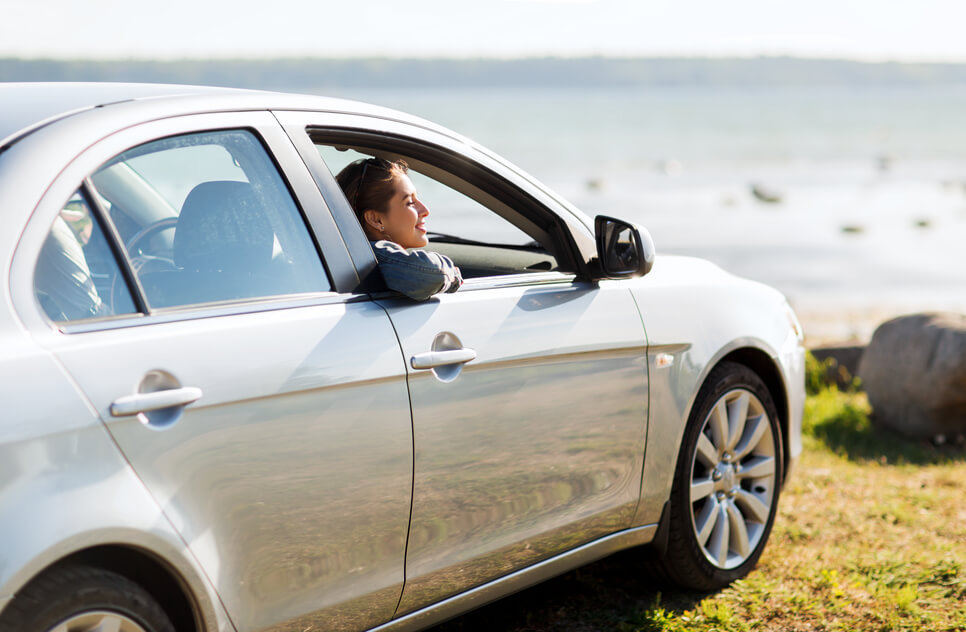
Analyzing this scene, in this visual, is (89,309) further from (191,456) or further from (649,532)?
(649,532)

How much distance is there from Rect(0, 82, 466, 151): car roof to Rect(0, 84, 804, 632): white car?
0.04 feet

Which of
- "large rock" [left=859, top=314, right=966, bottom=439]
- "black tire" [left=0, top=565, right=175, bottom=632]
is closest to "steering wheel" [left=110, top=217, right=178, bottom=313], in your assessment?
"black tire" [left=0, top=565, right=175, bottom=632]

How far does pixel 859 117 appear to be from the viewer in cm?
8975

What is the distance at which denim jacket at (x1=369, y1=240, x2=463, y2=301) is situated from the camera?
2.58m

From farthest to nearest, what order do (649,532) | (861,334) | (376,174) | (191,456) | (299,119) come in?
1. (861,334)
2. (649,532)
3. (376,174)
4. (299,119)
5. (191,456)

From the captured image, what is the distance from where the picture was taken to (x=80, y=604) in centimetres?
192

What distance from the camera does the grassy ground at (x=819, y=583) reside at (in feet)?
11.9

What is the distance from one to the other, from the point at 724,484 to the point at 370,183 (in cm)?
173

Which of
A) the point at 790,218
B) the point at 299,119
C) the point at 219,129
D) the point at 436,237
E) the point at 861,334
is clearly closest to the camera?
the point at 219,129

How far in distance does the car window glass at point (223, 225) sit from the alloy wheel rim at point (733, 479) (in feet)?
5.74

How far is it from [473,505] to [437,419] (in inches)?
12.2

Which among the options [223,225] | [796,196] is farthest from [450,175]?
[796,196]

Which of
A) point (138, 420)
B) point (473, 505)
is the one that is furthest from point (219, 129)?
point (473, 505)

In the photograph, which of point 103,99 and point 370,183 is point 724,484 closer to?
point 370,183
